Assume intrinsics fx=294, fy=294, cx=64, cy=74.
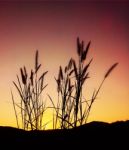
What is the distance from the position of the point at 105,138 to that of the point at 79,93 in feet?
2.52

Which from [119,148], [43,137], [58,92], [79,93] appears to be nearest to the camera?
[119,148]

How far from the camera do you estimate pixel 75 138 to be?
1.53 meters

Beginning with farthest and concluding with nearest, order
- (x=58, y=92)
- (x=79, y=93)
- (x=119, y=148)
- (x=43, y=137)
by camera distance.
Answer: (x=58, y=92) → (x=79, y=93) → (x=43, y=137) → (x=119, y=148)

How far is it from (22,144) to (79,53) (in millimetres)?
976

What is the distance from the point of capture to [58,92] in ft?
7.86

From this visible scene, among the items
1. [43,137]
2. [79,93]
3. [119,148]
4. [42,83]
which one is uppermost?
[42,83]

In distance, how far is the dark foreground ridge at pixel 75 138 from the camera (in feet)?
4.86

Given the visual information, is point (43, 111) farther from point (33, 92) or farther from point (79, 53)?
point (79, 53)

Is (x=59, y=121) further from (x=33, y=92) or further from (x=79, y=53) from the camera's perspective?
(x=79, y=53)

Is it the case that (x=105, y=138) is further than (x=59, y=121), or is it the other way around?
(x=59, y=121)

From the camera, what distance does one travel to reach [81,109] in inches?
88.3

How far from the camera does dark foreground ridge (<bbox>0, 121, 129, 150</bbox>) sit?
1.48 metres

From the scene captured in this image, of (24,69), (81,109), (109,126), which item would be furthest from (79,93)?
(109,126)

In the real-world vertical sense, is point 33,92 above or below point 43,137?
above
